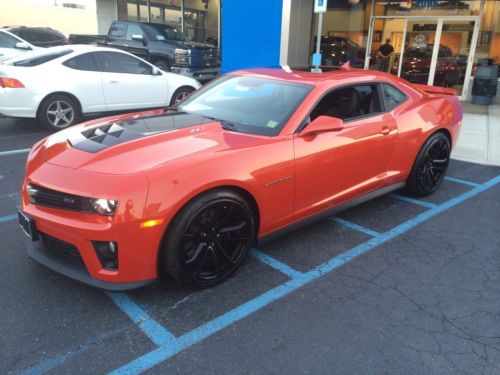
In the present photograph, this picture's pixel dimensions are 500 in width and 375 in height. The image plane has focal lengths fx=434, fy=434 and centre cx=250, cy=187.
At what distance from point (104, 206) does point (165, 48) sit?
456 inches

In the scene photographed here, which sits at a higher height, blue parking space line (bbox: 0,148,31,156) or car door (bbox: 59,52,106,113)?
car door (bbox: 59,52,106,113)

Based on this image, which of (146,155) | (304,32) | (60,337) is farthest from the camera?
(304,32)

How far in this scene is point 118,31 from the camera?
14414mm

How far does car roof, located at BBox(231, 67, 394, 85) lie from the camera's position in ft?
13.0

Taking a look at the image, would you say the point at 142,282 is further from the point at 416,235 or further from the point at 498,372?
the point at 416,235

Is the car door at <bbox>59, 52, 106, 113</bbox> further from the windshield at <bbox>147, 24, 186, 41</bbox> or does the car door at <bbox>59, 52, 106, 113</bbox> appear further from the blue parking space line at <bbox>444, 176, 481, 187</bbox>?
the blue parking space line at <bbox>444, 176, 481, 187</bbox>

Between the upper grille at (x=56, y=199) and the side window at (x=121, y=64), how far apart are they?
594 centimetres

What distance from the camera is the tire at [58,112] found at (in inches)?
298

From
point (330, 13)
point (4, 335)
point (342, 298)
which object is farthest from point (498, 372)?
point (330, 13)

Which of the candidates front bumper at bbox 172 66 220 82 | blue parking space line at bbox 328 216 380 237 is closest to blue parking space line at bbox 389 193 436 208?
blue parking space line at bbox 328 216 380 237

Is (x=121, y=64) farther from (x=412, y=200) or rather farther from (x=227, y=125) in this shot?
(x=412, y=200)

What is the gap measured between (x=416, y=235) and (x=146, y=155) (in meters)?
2.69

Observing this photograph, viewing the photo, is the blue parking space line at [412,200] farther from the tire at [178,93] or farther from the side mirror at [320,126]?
the tire at [178,93]

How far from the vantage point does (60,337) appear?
2615mm
